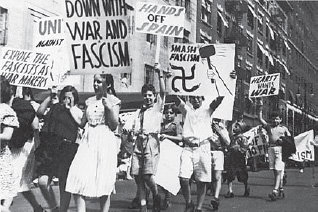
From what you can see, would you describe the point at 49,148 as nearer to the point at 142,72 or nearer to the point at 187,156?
the point at 187,156

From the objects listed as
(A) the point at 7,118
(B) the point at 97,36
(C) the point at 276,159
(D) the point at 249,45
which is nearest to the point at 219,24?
(D) the point at 249,45

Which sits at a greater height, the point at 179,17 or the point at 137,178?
the point at 179,17

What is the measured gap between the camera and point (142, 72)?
24.2 m

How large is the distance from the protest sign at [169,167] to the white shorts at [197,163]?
1.30 m

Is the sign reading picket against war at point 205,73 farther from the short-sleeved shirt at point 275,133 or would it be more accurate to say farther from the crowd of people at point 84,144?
the short-sleeved shirt at point 275,133

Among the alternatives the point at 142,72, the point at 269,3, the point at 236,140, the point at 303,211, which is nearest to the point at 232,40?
the point at 269,3

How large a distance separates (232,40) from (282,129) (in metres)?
27.4

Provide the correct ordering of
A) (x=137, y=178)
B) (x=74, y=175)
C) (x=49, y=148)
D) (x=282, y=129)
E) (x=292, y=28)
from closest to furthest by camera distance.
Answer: (x=74, y=175)
(x=49, y=148)
(x=137, y=178)
(x=282, y=129)
(x=292, y=28)

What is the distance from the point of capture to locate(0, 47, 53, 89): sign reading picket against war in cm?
878

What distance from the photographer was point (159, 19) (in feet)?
30.1

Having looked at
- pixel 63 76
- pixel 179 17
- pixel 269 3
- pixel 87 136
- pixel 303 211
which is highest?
pixel 269 3

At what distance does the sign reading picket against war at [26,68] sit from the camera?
28.8 ft

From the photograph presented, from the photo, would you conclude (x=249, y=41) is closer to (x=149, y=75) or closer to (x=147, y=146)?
(x=149, y=75)

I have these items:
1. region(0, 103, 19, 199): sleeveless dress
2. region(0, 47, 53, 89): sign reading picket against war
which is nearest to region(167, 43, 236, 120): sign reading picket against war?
region(0, 47, 53, 89): sign reading picket against war
